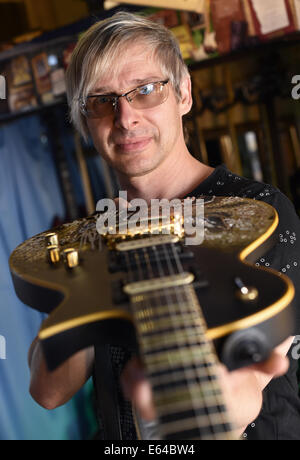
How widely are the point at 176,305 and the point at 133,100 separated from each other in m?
0.82

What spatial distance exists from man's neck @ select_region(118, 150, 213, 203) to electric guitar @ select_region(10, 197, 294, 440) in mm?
416

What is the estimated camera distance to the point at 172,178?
54.6 inches

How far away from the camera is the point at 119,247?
893 mm

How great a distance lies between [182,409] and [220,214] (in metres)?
0.57

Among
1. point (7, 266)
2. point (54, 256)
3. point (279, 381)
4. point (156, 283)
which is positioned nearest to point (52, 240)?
point (54, 256)

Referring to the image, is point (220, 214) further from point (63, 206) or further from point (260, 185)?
point (63, 206)

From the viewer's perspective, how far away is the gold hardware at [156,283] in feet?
2.26

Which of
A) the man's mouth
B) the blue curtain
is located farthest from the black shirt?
the blue curtain

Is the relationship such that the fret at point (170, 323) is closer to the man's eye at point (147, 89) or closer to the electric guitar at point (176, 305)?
the electric guitar at point (176, 305)

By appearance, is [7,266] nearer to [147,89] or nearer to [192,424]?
[147,89]

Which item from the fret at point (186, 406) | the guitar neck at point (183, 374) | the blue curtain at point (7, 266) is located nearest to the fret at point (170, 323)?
the guitar neck at point (183, 374)

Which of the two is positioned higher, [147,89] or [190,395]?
[147,89]

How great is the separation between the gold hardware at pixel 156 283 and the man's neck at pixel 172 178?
67 cm
